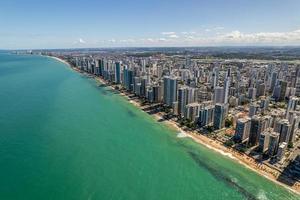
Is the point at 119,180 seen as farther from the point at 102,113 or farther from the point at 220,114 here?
the point at 102,113

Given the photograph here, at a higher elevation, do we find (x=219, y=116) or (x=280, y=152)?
(x=219, y=116)

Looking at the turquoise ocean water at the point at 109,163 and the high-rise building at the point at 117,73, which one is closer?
the turquoise ocean water at the point at 109,163

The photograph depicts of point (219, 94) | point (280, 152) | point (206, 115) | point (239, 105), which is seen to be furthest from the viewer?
point (239, 105)

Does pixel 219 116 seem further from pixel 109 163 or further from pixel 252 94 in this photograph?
pixel 252 94

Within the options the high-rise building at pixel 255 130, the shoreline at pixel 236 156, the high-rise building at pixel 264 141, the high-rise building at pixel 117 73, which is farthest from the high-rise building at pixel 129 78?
the high-rise building at pixel 264 141

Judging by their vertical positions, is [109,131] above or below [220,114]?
below

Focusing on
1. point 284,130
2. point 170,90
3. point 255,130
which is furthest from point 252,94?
point 255,130

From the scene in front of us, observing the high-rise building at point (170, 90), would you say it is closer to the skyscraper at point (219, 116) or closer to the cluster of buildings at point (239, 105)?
the cluster of buildings at point (239, 105)

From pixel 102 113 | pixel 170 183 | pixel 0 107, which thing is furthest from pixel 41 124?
pixel 170 183
